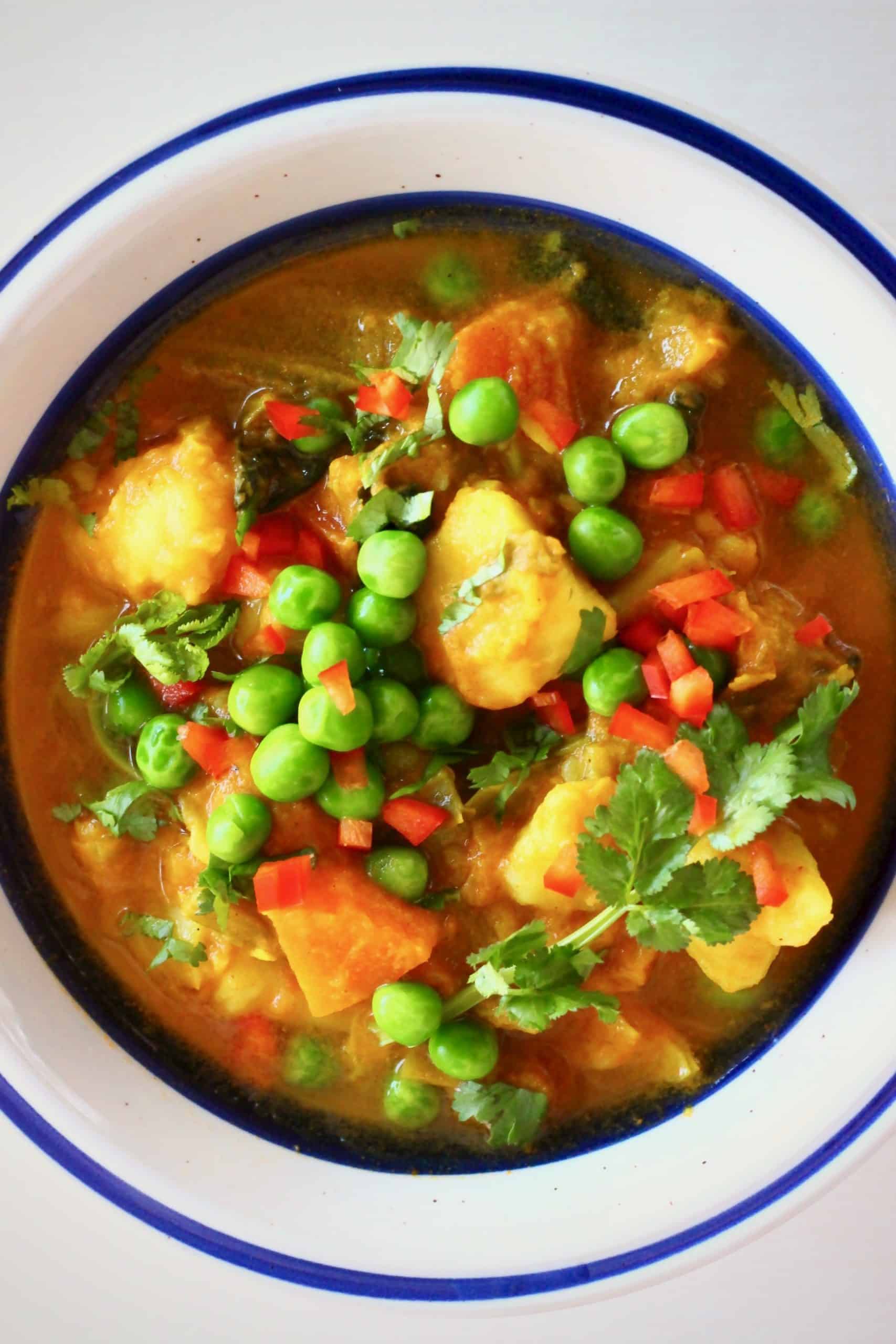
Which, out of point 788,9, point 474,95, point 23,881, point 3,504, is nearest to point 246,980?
point 23,881

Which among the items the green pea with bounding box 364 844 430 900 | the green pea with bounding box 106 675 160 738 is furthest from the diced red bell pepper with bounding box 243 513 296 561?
the green pea with bounding box 364 844 430 900

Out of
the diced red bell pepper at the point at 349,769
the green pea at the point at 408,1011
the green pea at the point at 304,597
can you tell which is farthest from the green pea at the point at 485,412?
the green pea at the point at 408,1011

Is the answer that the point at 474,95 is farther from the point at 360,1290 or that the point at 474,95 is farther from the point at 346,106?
the point at 360,1290

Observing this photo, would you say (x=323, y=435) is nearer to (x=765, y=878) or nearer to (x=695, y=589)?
(x=695, y=589)

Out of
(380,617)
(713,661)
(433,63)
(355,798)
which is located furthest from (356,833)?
(433,63)

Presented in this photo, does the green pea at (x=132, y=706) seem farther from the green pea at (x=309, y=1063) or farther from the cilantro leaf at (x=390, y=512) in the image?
the green pea at (x=309, y=1063)

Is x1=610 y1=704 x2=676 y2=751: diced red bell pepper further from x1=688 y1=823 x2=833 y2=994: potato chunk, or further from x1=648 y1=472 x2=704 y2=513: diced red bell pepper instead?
x1=648 y1=472 x2=704 y2=513: diced red bell pepper
